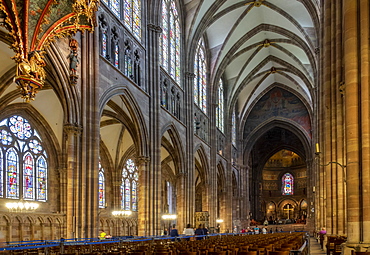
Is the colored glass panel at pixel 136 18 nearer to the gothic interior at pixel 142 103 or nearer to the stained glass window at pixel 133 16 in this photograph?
the stained glass window at pixel 133 16

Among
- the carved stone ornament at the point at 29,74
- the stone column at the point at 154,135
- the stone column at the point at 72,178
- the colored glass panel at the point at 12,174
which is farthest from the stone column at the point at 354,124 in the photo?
the colored glass panel at the point at 12,174

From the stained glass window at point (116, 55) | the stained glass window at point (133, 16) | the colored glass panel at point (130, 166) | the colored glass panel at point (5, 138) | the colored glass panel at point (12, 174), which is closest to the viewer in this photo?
the stained glass window at point (116, 55)

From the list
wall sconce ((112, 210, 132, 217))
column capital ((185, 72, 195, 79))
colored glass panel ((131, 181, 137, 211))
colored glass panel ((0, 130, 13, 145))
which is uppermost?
A: column capital ((185, 72, 195, 79))

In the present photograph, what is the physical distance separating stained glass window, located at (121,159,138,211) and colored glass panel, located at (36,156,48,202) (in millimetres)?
10350

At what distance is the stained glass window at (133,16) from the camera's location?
25.9m

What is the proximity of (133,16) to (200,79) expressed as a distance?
1559 cm

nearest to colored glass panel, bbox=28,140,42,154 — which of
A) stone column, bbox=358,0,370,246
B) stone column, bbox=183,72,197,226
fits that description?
stone column, bbox=183,72,197,226

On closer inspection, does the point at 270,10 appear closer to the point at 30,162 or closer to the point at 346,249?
the point at 30,162

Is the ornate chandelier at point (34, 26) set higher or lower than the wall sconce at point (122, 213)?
higher

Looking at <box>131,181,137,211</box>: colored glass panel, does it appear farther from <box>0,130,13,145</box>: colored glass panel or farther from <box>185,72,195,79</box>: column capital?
<box>0,130,13,145</box>: colored glass panel

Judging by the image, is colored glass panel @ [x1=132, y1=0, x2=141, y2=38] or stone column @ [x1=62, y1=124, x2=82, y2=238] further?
colored glass panel @ [x1=132, y1=0, x2=141, y2=38]

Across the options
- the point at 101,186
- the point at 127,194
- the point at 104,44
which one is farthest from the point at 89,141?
the point at 127,194

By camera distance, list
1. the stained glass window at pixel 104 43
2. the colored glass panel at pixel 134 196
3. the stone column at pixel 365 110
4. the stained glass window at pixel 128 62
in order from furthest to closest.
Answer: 1. the colored glass panel at pixel 134 196
2. the stained glass window at pixel 128 62
3. the stained glass window at pixel 104 43
4. the stone column at pixel 365 110

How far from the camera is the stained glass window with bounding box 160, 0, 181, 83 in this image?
31719 mm
